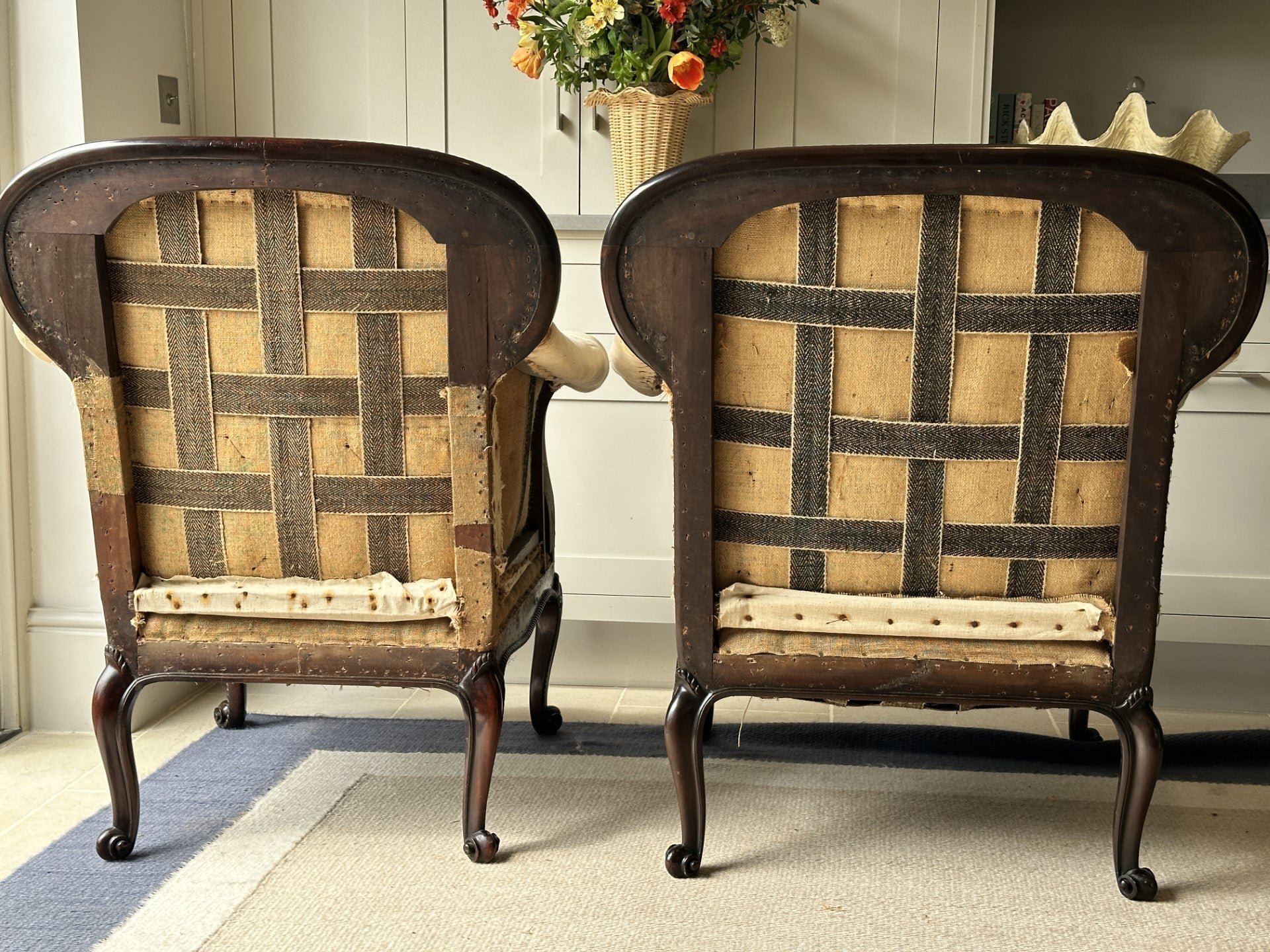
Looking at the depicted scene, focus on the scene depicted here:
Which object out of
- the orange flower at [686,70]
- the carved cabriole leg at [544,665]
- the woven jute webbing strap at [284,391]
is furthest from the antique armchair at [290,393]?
the orange flower at [686,70]

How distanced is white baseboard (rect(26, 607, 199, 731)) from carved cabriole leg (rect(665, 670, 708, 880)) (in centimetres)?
112

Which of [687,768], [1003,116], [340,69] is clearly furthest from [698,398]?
[1003,116]

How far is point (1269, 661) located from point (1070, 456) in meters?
1.29

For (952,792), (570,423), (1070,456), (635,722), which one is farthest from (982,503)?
(570,423)

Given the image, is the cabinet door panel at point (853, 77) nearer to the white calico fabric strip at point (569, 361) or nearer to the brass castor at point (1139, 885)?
the white calico fabric strip at point (569, 361)

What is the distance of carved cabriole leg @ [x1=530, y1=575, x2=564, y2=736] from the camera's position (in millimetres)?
2037

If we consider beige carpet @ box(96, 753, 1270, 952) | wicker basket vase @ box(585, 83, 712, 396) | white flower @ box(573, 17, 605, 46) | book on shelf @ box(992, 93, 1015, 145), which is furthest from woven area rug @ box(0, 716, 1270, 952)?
book on shelf @ box(992, 93, 1015, 145)

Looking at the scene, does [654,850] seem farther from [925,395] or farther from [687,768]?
[925,395]

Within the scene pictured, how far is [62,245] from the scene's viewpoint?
4.63ft

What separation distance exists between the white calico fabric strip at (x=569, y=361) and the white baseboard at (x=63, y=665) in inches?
40.8

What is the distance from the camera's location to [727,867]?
157 cm

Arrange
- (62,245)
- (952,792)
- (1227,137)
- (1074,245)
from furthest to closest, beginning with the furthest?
(1227,137)
(952,792)
(62,245)
(1074,245)

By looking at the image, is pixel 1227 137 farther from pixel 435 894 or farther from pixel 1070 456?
pixel 435 894

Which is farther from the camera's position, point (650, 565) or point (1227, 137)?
point (650, 565)
